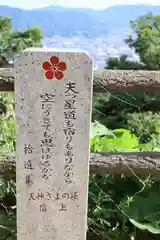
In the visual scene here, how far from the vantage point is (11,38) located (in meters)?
21.0

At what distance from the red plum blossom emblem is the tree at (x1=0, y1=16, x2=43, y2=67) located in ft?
60.0

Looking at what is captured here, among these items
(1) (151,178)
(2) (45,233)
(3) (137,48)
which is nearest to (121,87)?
(1) (151,178)

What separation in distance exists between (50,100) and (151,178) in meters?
0.60

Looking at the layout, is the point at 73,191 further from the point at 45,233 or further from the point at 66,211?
the point at 45,233

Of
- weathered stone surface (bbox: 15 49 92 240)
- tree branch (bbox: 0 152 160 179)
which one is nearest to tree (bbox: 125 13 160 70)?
tree branch (bbox: 0 152 160 179)

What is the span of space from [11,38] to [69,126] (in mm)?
20057

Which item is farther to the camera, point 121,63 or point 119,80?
point 121,63

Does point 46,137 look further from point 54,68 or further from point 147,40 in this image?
point 147,40

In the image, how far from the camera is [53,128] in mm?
1532

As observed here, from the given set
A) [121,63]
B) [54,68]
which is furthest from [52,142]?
[121,63]

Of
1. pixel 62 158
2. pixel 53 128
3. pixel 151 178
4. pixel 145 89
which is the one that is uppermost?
pixel 145 89

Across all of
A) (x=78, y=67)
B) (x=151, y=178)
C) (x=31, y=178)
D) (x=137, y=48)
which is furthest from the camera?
(x=137, y=48)

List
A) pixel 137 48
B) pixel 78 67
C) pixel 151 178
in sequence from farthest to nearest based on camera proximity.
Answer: pixel 137 48
pixel 151 178
pixel 78 67

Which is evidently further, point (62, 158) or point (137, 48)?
point (137, 48)
